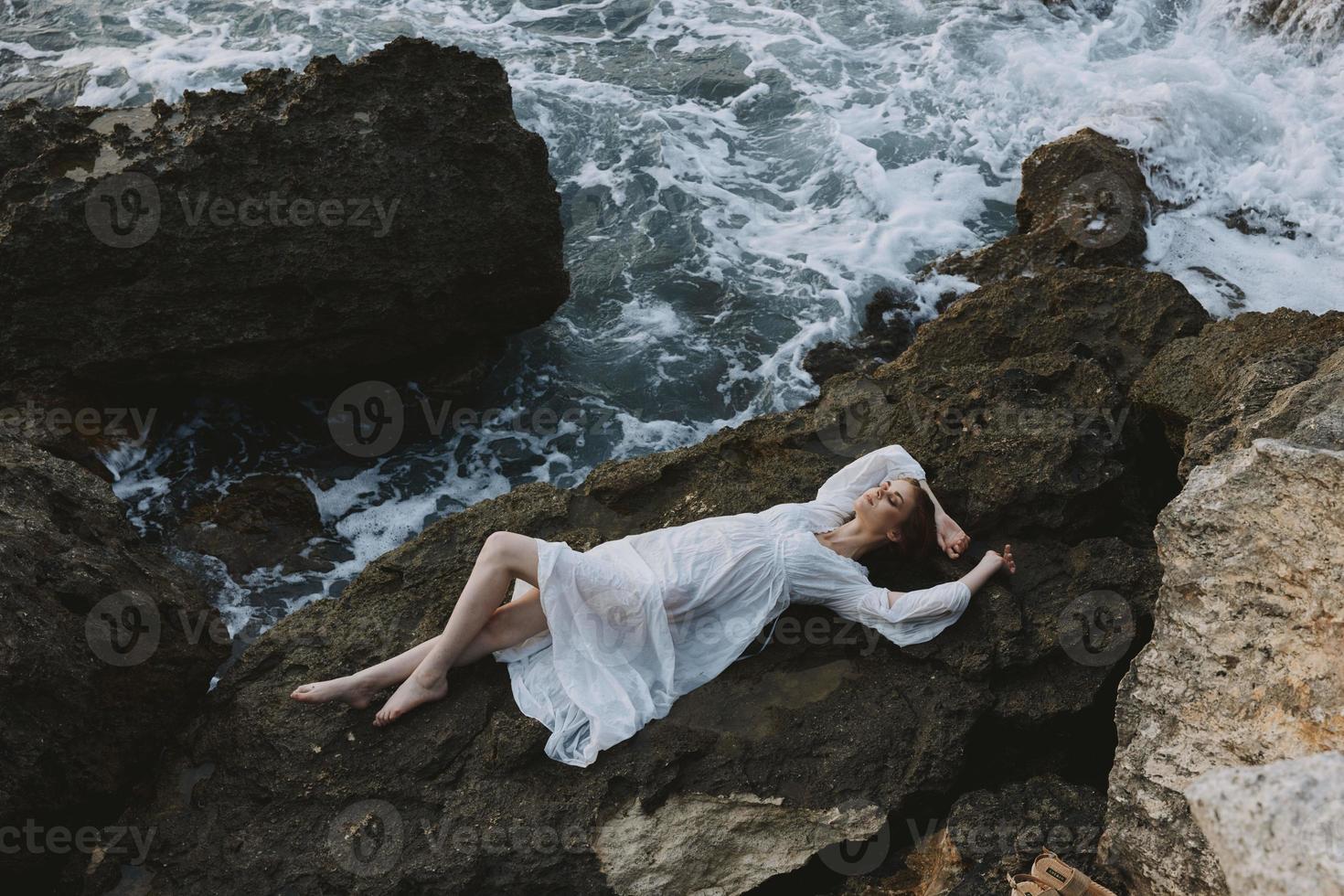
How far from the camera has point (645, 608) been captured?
5574 millimetres

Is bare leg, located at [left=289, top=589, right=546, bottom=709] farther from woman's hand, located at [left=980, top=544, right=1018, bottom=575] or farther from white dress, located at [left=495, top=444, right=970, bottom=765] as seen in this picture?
woman's hand, located at [left=980, top=544, right=1018, bottom=575]

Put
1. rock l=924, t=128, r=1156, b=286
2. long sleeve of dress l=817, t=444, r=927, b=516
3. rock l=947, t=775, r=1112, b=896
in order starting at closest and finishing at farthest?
rock l=947, t=775, r=1112, b=896 < long sleeve of dress l=817, t=444, r=927, b=516 < rock l=924, t=128, r=1156, b=286

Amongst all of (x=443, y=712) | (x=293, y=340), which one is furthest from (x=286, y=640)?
(x=293, y=340)

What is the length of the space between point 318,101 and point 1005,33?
970 centimetres

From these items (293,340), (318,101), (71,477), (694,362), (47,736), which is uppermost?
(318,101)

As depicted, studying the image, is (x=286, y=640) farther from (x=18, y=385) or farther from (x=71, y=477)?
(x=18, y=385)

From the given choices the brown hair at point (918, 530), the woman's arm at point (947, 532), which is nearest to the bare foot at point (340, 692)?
the brown hair at point (918, 530)

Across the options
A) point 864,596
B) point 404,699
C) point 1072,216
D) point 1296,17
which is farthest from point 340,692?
point 1296,17

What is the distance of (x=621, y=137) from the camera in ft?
41.4

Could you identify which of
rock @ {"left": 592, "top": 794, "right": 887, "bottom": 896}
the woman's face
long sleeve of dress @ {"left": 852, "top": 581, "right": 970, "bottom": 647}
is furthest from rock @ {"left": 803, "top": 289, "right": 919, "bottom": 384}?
rock @ {"left": 592, "top": 794, "right": 887, "bottom": 896}

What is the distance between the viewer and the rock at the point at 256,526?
776 centimetres

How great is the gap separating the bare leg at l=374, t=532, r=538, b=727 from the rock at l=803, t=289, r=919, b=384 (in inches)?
178

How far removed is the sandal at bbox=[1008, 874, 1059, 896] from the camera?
4.55 metres

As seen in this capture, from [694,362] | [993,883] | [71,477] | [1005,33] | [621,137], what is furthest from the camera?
[1005,33]
